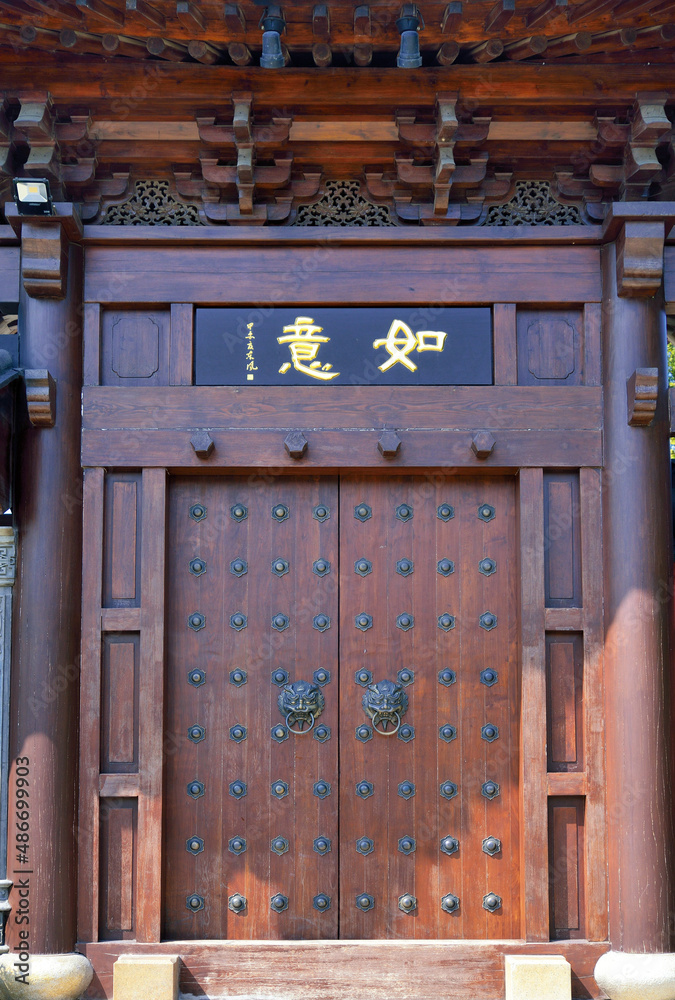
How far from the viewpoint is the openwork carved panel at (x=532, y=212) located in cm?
479

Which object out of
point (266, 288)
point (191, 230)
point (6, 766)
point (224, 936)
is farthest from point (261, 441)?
point (224, 936)

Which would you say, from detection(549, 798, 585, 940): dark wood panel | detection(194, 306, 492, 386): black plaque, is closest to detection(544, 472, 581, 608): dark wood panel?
detection(194, 306, 492, 386): black plaque

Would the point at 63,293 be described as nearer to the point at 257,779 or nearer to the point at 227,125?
the point at 227,125

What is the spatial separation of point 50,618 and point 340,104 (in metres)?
2.73

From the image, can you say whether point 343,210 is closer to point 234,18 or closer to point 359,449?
point 234,18

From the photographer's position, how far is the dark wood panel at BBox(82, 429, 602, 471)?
457cm

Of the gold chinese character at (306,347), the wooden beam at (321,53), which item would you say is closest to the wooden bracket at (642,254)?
the gold chinese character at (306,347)

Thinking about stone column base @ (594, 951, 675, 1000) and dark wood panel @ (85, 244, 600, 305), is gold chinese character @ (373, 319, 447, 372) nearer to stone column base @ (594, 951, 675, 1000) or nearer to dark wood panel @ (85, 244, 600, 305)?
dark wood panel @ (85, 244, 600, 305)

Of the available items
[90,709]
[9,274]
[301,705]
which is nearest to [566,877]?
[301,705]

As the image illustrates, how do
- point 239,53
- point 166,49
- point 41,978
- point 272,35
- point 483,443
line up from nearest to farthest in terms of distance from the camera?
point 272,35 < point 41,978 < point 239,53 < point 166,49 < point 483,443

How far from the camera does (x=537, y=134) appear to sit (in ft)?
15.2

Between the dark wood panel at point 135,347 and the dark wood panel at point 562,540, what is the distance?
1929 mm

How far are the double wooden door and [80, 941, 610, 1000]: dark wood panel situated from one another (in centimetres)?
12

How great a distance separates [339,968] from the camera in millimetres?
4305
